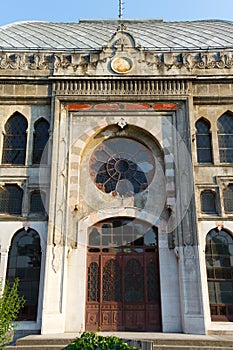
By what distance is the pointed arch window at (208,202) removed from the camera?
1758 cm

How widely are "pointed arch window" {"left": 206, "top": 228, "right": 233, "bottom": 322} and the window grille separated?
764 centimetres

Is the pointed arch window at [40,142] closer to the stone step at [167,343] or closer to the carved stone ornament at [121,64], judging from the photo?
the carved stone ornament at [121,64]

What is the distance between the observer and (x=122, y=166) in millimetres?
18422

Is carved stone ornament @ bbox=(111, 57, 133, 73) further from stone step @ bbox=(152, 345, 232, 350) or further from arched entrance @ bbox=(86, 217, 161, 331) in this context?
stone step @ bbox=(152, 345, 232, 350)

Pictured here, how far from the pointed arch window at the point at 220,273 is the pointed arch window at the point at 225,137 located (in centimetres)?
373

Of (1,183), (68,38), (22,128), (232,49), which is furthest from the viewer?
→ (68,38)

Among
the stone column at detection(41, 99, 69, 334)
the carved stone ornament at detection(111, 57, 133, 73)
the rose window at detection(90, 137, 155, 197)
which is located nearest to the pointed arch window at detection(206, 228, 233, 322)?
the rose window at detection(90, 137, 155, 197)

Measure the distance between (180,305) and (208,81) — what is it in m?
11.0

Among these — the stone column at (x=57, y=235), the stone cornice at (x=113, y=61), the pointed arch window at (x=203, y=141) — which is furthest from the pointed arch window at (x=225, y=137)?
the stone column at (x=57, y=235)

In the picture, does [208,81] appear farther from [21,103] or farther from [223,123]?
[21,103]

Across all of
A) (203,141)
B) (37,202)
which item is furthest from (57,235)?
(203,141)

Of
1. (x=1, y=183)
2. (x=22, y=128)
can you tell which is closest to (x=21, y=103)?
(x=22, y=128)

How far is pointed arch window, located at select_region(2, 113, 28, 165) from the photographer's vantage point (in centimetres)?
1850

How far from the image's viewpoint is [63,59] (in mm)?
19484
